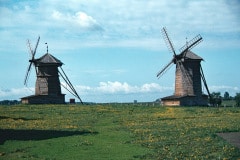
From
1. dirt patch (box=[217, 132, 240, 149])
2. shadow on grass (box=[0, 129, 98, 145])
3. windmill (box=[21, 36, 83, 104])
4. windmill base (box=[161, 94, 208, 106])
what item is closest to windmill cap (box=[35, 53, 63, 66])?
windmill (box=[21, 36, 83, 104])

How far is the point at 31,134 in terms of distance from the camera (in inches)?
1278

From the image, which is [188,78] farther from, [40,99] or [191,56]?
[40,99]

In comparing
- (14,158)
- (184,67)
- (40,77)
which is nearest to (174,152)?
(14,158)

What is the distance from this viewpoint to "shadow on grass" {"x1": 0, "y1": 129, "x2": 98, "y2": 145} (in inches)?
1195

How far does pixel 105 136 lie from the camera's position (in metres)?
30.4

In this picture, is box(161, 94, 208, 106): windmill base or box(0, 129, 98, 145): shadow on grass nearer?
box(0, 129, 98, 145): shadow on grass

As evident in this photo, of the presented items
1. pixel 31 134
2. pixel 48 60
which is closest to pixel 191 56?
pixel 48 60

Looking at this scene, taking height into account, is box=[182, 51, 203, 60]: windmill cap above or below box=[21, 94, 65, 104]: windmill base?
above

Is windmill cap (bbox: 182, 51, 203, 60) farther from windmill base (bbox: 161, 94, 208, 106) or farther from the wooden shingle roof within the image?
windmill base (bbox: 161, 94, 208, 106)

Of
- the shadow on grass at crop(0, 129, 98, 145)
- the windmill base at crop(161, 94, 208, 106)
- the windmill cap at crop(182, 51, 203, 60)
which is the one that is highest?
the windmill cap at crop(182, 51, 203, 60)

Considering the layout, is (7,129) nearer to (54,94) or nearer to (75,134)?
(75,134)

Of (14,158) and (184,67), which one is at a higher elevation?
(184,67)

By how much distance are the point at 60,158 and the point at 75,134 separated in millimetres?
10602

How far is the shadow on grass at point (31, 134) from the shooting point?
99.6 feet
